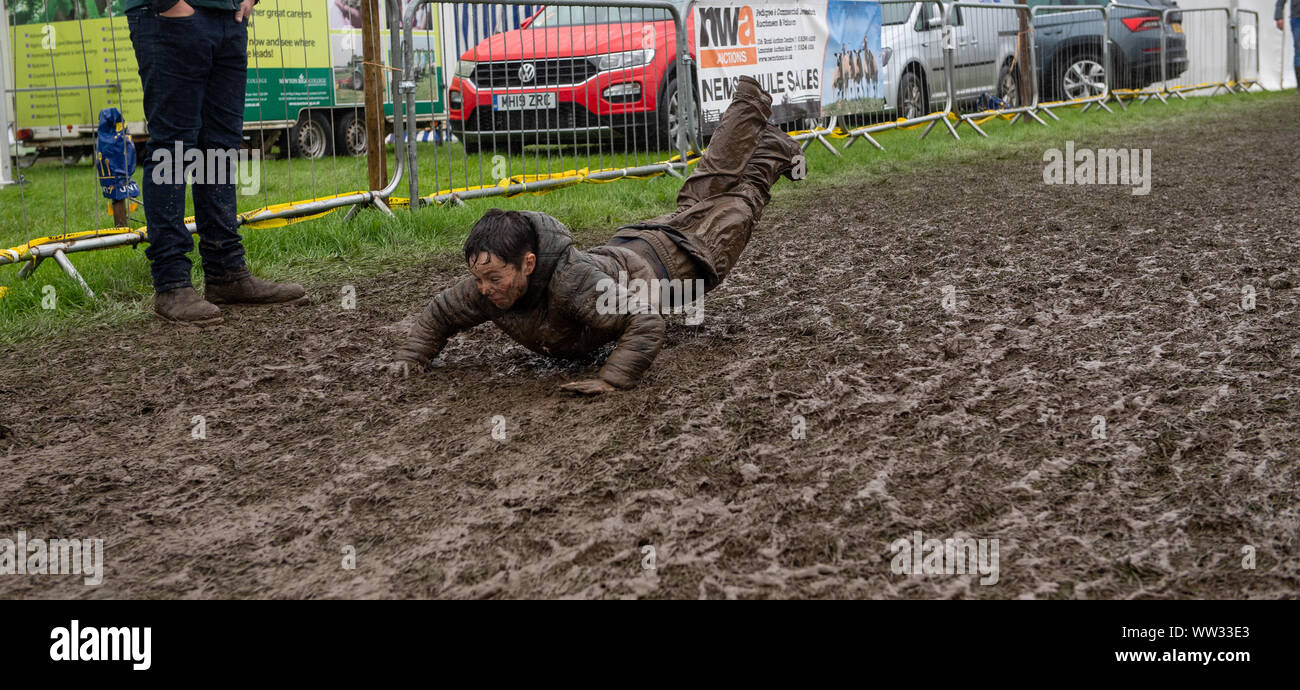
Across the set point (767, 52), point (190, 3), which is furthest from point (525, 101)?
point (190, 3)

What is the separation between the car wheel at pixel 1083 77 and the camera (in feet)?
56.6

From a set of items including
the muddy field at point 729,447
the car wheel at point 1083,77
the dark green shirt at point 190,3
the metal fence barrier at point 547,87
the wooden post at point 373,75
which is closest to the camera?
the muddy field at point 729,447

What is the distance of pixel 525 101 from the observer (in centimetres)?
957

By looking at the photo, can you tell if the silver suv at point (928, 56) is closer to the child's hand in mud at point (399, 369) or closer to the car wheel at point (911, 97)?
the car wheel at point (911, 97)

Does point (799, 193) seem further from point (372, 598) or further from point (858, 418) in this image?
point (372, 598)

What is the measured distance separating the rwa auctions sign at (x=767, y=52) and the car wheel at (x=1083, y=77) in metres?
6.59

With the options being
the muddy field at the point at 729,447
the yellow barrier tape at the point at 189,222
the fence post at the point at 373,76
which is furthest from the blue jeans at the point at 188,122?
the fence post at the point at 373,76

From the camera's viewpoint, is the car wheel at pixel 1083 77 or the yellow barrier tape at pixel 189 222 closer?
the yellow barrier tape at pixel 189 222

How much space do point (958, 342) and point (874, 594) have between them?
7.32ft

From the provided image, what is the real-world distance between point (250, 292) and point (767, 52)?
6334 millimetres

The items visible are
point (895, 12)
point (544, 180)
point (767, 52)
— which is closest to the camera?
point (544, 180)

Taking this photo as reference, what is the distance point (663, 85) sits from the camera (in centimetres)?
1074

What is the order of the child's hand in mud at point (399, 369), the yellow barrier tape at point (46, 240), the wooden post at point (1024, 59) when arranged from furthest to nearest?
the wooden post at point (1024, 59) → the yellow barrier tape at point (46, 240) → the child's hand in mud at point (399, 369)

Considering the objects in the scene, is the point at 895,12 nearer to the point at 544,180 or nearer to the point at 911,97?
the point at 911,97
